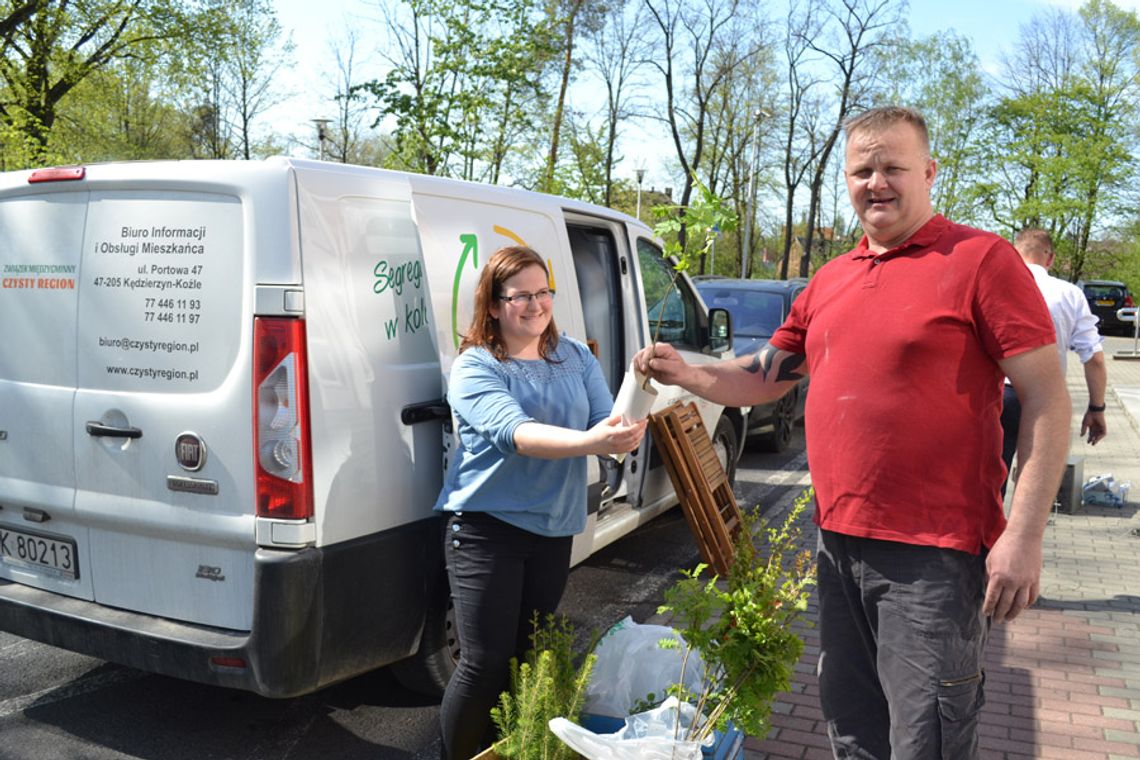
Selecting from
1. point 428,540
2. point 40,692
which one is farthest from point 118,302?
point 40,692

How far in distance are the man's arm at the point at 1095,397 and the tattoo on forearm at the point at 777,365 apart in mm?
3145

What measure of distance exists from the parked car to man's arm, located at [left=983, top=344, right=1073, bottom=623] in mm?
38570

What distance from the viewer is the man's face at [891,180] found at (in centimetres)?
240

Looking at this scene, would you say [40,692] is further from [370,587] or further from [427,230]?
[427,230]

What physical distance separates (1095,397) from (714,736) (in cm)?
387

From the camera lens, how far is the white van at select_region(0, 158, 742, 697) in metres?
3.16

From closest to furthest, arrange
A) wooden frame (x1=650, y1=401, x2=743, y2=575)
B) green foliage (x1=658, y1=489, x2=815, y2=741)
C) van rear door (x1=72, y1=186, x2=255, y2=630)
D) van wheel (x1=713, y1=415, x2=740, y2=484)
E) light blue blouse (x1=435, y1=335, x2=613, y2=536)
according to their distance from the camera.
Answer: green foliage (x1=658, y1=489, x2=815, y2=741)
light blue blouse (x1=435, y1=335, x2=613, y2=536)
van rear door (x1=72, y1=186, x2=255, y2=630)
wooden frame (x1=650, y1=401, x2=743, y2=575)
van wheel (x1=713, y1=415, x2=740, y2=484)

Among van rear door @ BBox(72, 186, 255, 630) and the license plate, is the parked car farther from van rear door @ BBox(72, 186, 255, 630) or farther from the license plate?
the license plate

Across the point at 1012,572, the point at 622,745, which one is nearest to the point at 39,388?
the point at 622,745

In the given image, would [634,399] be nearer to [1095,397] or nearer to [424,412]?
[424,412]

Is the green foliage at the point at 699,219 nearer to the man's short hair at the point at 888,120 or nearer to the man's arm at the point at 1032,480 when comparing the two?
the man's short hair at the point at 888,120

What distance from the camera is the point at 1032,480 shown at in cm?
226

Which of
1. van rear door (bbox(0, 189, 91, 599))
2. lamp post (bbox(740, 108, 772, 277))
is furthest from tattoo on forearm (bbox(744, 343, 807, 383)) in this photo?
lamp post (bbox(740, 108, 772, 277))

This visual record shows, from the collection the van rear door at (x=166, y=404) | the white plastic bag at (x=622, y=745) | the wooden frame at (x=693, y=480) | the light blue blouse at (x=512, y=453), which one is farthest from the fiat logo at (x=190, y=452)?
the wooden frame at (x=693, y=480)
